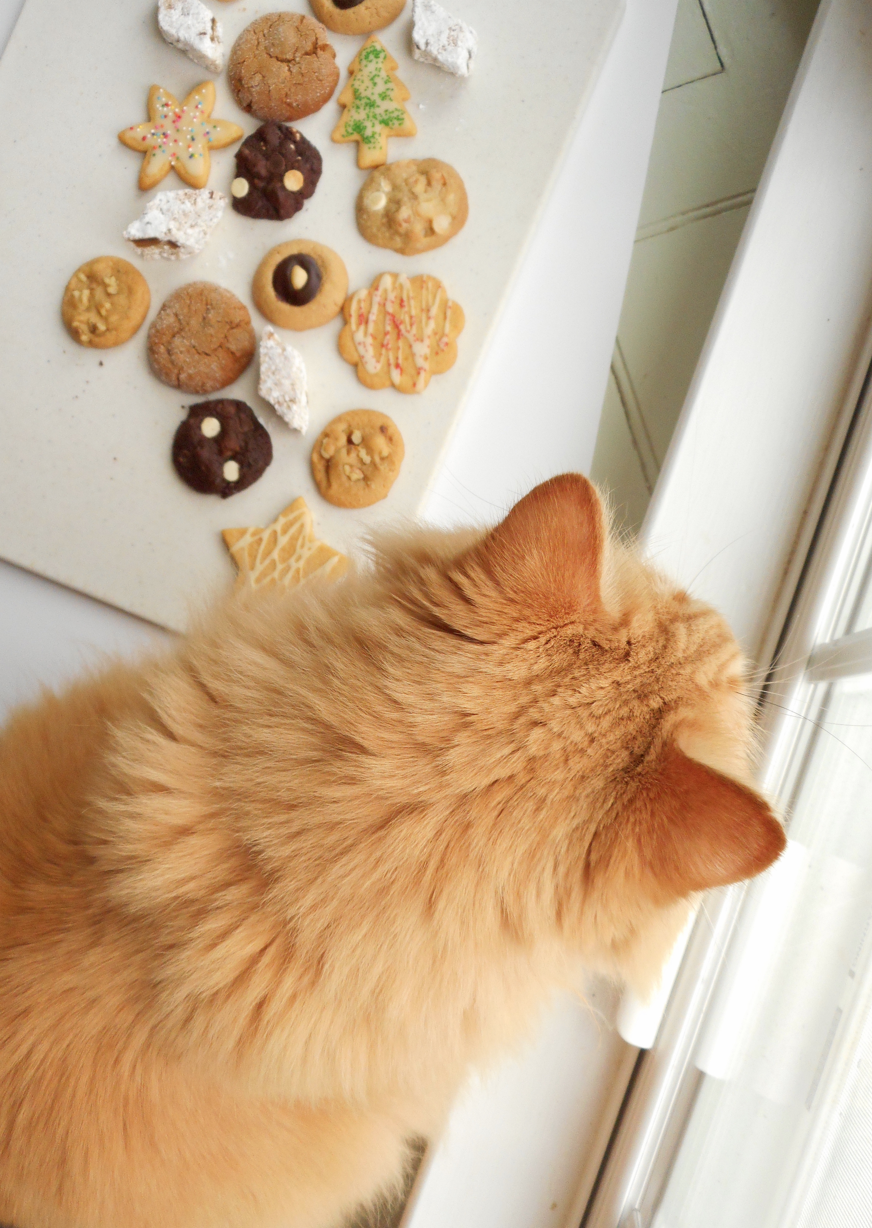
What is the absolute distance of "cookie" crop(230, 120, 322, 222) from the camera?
3.81ft

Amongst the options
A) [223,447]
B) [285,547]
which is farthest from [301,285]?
[285,547]

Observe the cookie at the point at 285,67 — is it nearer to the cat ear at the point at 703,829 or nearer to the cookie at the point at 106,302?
the cookie at the point at 106,302

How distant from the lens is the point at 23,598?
124 cm

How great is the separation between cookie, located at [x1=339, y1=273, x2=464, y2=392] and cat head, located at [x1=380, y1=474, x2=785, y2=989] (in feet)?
→ 2.21

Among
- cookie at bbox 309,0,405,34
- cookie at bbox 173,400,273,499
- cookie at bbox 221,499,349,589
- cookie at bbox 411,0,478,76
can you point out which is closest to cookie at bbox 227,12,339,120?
cookie at bbox 309,0,405,34

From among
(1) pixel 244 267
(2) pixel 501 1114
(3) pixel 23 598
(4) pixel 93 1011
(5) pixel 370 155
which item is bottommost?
(2) pixel 501 1114

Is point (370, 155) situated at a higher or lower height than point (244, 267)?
higher

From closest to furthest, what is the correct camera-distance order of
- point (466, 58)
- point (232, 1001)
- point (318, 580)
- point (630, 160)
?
point (232, 1001), point (318, 580), point (466, 58), point (630, 160)

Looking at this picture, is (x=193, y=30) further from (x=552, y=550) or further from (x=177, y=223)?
(x=552, y=550)

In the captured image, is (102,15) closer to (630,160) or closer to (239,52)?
(239,52)

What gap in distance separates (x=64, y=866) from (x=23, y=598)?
0.70 meters

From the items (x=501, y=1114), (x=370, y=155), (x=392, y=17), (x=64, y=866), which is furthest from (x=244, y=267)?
(x=501, y=1114)

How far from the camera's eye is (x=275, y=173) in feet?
3.81

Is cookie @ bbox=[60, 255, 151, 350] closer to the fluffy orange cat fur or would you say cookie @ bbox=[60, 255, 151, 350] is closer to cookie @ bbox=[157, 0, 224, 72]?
cookie @ bbox=[157, 0, 224, 72]
